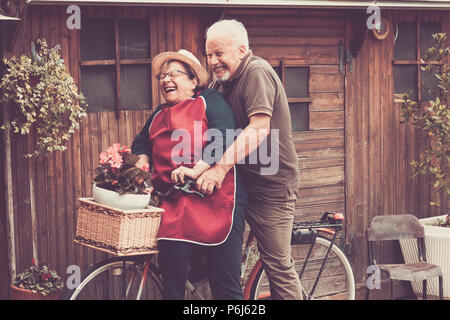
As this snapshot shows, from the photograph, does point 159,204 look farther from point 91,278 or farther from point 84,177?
point 84,177

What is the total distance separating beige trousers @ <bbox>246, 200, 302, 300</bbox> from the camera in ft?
15.6

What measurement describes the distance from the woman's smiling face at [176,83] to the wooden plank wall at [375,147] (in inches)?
125

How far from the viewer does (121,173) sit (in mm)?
4383

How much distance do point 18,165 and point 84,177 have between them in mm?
595

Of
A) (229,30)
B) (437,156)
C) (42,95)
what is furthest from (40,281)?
(437,156)

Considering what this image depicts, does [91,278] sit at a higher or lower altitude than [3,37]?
lower

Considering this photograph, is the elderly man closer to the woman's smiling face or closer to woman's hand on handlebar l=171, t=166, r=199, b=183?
woman's hand on handlebar l=171, t=166, r=199, b=183

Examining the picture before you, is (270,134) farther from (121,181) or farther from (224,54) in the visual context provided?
(121,181)

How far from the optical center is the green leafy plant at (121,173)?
14.3ft

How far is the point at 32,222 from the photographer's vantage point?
237 inches

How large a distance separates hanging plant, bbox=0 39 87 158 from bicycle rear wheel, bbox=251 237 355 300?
207 centimetres

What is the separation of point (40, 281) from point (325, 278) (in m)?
2.47

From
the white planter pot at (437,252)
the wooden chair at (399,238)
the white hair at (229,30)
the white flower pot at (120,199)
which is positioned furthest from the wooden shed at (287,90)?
the white flower pot at (120,199)
